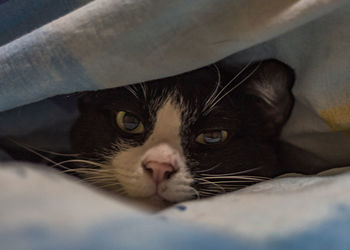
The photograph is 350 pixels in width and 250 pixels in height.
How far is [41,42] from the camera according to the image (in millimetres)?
688

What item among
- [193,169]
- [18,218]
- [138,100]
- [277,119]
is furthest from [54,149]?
[18,218]

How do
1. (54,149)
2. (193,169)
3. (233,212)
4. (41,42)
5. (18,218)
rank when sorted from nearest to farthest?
1. (18,218)
2. (233,212)
3. (41,42)
4. (193,169)
5. (54,149)

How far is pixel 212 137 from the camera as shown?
0.88 m

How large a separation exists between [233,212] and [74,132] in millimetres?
592

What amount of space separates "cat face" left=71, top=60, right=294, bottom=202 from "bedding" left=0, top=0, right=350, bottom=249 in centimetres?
5

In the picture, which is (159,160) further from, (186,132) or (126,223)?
(126,223)

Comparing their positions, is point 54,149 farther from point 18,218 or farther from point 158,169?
point 18,218

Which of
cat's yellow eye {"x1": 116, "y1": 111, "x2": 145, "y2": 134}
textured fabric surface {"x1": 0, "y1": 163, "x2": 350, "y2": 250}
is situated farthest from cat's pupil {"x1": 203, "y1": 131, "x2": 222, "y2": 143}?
textured fabric surface {"x1": 0, "y1": 163, "x2": 350, "y2": 250}

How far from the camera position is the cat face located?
76 centimetres

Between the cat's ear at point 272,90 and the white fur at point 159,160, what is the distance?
24 cm

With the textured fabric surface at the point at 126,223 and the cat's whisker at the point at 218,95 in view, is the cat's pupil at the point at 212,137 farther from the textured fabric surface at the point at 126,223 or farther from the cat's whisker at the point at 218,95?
the textured fabric surface at the point at 126,223

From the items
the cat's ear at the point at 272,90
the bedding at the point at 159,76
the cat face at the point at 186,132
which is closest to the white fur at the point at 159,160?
the cat face at the point at 186,132

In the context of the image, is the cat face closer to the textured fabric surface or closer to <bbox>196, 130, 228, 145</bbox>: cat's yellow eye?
<bbox>196, 130, 228, 145</bbox>: cat's yellow eye

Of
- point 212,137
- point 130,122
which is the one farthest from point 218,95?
point 130,122
